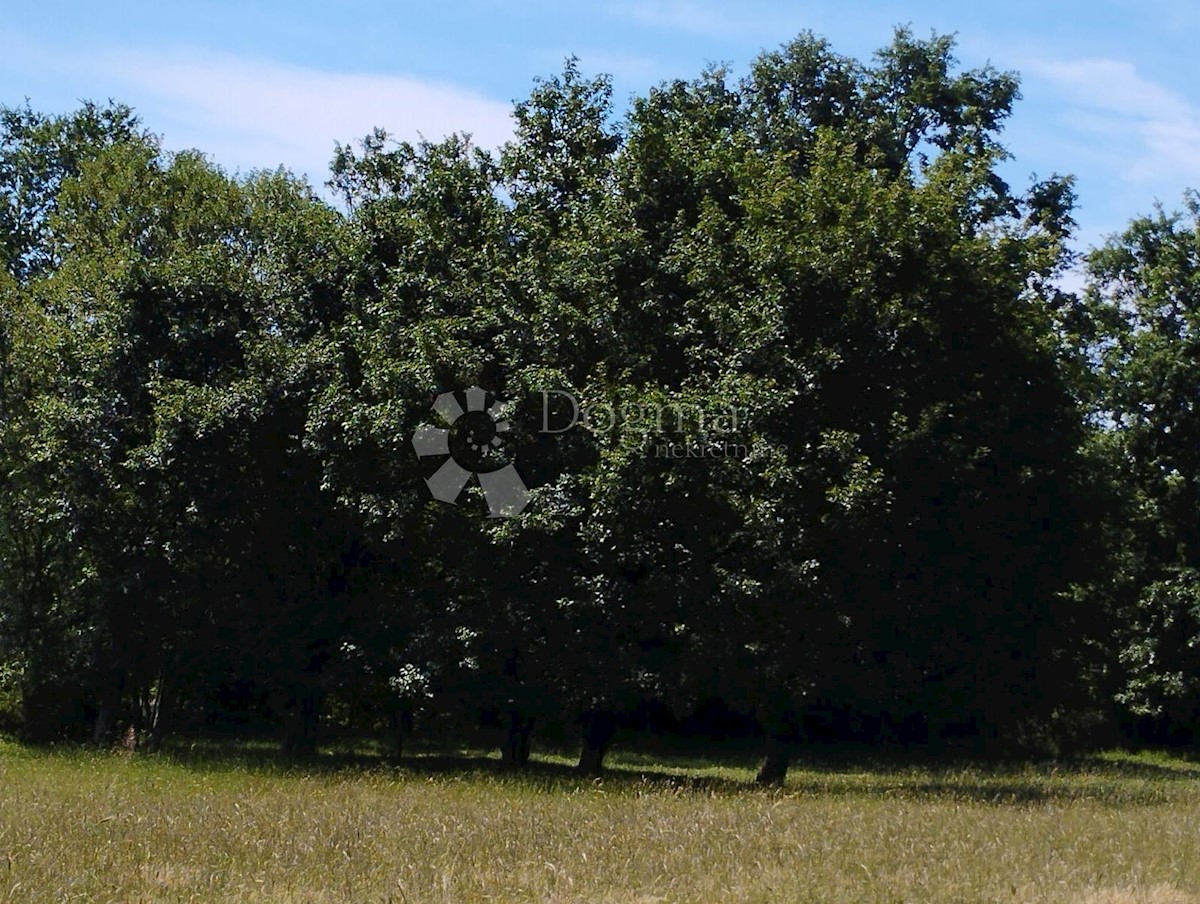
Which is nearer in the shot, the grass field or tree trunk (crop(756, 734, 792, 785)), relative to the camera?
the grass field

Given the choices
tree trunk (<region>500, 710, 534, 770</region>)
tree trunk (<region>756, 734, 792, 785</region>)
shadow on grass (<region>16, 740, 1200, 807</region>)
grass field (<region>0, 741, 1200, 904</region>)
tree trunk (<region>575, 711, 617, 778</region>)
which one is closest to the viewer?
grass field (<region>0, 741, 1200, 904</region>)

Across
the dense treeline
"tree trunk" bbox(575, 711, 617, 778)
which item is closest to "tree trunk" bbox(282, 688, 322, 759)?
the dense treeline

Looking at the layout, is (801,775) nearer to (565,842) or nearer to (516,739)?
(516,739)

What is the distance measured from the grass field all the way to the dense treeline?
371 cm

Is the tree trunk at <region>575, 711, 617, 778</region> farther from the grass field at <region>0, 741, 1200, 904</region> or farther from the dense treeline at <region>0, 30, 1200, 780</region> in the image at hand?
the grass field at <region>0, 741, 1200, 904</region>

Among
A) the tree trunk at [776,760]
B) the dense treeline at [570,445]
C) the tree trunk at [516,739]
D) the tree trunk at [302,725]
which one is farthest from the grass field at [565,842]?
the tree trunk at [302,725]

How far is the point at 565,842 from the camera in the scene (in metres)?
14.3

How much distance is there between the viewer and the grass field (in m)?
11.7

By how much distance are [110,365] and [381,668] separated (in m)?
8.43

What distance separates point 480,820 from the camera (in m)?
16.0

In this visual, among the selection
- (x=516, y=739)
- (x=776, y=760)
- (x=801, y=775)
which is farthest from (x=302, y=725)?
(x=801, y=775)

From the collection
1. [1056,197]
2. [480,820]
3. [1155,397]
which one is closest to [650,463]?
[480,820]

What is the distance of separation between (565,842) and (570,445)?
1059 cm

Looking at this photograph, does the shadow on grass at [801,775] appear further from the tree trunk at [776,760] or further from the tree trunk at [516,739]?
the tree trunk at [776,760]
